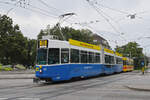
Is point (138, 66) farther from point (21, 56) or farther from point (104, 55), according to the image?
point (104, 55)

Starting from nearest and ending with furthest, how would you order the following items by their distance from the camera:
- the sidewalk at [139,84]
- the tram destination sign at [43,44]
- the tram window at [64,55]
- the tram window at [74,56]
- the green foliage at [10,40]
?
the sidewalk at [139,84] < the tram destination sign at [43,44] < the tram window at [64,55] < the tram window at [74,56] < the green foliage at [10,40]

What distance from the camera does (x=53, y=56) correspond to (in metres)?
14.2

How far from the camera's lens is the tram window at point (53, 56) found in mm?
14036

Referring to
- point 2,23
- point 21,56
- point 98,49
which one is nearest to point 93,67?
point 98,49

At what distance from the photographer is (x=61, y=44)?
1476 cm

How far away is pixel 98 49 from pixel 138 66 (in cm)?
4040

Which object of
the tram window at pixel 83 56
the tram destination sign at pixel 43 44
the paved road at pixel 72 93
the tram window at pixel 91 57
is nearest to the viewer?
the paved road at pixel 72 93

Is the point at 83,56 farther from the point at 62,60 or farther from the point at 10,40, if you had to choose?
the point at 10,40

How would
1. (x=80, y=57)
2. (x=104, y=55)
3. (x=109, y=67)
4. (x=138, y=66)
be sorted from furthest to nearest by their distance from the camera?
(x=138, y=66)
(x=109, y=67)
(x=104, y=55)
(x=80, y=57)

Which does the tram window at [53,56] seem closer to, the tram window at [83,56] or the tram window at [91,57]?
the tram window at [83,56]

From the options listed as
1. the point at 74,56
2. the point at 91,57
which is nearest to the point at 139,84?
the point at 74,56

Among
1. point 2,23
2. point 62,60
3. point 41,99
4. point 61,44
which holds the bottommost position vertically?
point 41,99

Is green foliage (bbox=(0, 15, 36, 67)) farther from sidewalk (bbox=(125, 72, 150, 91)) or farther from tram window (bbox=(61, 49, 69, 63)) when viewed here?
sidewalk (bbox=(125, 72, 150, 91))

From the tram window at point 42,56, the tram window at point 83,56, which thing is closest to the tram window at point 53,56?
the tram window at point 42,56
